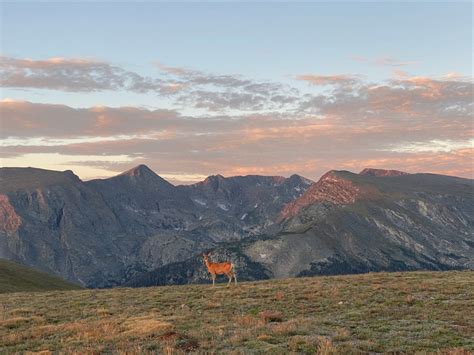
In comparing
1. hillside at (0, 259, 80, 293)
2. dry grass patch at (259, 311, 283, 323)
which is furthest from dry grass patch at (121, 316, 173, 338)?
hillside at (0, 259, 80, 293)

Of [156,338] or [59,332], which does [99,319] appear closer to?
[59,332]

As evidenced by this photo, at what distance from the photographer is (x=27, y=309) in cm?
2977

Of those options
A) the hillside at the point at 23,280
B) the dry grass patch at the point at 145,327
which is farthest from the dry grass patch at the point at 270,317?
the hillside at the point at 23,280

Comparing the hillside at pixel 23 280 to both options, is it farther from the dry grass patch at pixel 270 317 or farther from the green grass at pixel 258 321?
the dry grass patch at pixel 270 317

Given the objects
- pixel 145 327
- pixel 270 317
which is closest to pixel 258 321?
pixel 270 317

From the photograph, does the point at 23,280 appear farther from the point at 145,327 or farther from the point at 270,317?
the point at 270,317

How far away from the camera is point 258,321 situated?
22266mm

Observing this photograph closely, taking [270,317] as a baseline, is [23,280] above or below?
below

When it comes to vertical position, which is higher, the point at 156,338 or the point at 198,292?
the point at 156,338

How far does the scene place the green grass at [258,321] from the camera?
17656 millimetres

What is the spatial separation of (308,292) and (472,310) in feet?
36.6

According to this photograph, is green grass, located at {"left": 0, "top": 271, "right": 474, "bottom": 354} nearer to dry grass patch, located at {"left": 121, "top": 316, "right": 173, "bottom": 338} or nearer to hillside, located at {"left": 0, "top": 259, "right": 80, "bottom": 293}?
dry grass patch, located at {"left": 121, "top": 316, "right": 173, "bottom": 338}

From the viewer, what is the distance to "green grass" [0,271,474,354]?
57.9ft

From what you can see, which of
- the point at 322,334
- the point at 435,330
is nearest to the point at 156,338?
the point at 322,334
